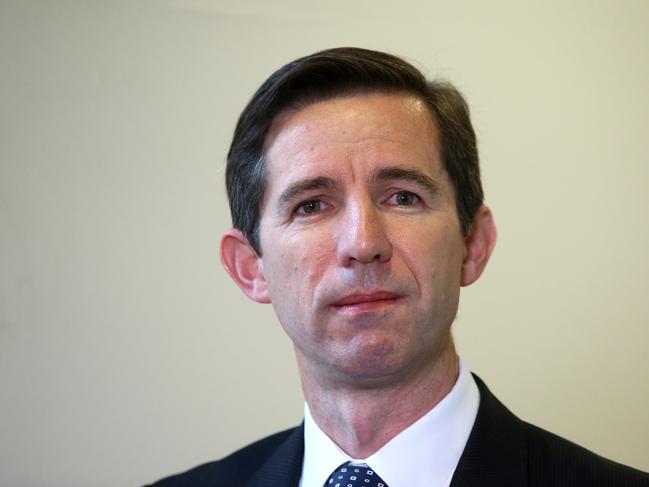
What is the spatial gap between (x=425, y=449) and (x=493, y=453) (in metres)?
0.13

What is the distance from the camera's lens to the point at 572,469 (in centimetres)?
172

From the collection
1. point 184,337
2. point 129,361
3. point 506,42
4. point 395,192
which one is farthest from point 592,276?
point 129,361

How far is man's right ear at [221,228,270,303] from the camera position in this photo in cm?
201

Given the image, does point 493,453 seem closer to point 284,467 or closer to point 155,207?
point 284,467

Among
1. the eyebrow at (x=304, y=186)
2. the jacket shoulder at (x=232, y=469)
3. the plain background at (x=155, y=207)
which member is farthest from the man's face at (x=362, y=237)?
the plain background at (x=155, y=207)

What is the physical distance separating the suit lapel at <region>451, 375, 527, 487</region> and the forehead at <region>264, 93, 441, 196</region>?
1.62 ft

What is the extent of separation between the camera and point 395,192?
5.84ft

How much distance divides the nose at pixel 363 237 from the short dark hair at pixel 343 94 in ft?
0.80

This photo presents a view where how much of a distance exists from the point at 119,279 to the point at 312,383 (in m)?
1.03

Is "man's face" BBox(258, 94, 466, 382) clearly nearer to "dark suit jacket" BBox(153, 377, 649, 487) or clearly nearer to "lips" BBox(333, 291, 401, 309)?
"lips" BBox(333, 291, 401, 309)

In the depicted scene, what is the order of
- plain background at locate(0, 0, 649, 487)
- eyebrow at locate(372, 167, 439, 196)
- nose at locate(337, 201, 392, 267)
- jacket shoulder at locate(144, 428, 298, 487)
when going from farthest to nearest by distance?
plain background at locate(0, 0, 649, 487) < jacket shoulder at locate(144, 428, 298, 487) < eyebrow at locate(372, 167, 439, 196) < nose at locate(337, 201, 392, 267)

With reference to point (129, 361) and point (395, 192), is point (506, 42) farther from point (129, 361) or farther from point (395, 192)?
point (129, 361)

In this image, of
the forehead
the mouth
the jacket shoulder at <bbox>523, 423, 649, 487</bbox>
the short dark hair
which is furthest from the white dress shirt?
the forehead

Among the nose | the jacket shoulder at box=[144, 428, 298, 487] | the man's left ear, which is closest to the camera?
the nose
